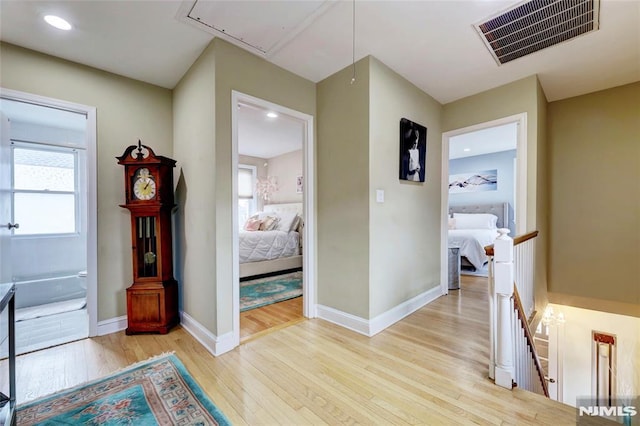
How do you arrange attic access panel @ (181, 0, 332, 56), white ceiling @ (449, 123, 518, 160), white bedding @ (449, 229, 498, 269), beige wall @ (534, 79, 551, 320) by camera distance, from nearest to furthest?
attic access panel @ (181, 0, 332, 56), beige wall @ (534, 79, 551, 320), white bedding @ (449, 229, 498, 269), white ceiling @ (449, 123, 518, 160)

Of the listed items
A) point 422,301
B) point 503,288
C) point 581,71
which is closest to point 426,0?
point 503,288

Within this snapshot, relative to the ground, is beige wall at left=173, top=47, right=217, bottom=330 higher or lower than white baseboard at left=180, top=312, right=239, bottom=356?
higher

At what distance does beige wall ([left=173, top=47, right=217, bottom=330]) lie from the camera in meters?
2.12

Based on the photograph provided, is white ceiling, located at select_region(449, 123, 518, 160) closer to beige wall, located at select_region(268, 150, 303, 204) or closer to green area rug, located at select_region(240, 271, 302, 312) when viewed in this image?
beige wall, located at select_region(268, 150, 303, 204)

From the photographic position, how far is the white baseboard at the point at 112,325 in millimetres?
2429

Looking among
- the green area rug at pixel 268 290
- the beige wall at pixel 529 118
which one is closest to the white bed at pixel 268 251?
the green area rug at pixel 268 290

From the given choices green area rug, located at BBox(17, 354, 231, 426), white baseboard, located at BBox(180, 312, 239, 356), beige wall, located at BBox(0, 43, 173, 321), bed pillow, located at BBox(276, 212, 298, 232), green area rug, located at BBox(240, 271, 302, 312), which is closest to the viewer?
green area rug, located at BBox(17, 354, 231, 426)

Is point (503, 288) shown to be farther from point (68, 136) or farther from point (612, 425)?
point (68, 136)

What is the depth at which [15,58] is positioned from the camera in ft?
6.84

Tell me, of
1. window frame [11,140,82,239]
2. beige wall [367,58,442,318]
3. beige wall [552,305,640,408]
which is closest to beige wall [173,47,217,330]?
beige wall [367,58,442,318]

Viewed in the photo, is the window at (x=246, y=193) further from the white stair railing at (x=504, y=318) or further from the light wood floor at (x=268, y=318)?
the white stair railing at (x=504, y=318)

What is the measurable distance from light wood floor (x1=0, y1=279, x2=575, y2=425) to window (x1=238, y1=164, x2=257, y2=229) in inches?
162

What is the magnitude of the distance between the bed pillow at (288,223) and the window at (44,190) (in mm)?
3250

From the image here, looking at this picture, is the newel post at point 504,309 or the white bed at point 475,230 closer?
the newel post at point 504,309
